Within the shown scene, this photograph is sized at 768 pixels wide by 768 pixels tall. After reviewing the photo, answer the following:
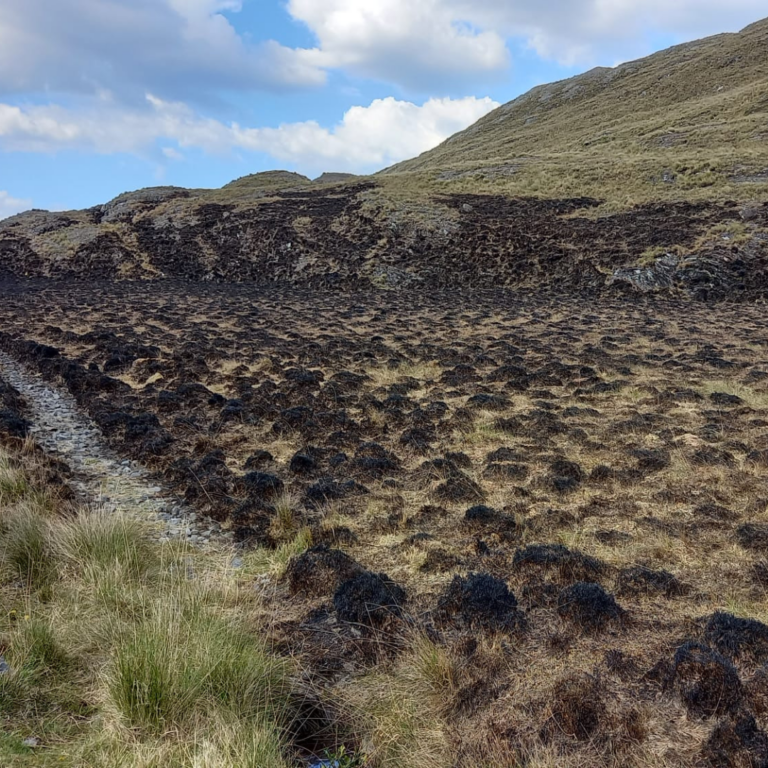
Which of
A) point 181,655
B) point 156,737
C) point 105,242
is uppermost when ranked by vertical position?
point 105,242

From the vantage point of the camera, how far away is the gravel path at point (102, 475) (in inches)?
303

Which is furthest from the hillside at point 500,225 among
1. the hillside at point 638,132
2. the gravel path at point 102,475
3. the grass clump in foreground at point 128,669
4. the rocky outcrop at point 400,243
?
the grass clump in foreground at point 128,669

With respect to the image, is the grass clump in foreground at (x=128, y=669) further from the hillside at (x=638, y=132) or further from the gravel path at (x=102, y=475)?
the hillside at (x=638, y=132)

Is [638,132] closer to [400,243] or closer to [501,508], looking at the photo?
[400,243]

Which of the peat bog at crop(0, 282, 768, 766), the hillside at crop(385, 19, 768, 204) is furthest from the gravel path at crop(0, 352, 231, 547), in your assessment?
the hillside at crop(385, 19, 768, 204)

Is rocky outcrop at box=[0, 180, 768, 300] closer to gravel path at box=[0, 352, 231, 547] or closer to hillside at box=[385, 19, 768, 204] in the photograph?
hillside at box=[385, 19, 768, 204]

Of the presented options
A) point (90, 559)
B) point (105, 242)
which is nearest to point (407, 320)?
point (90, 559)

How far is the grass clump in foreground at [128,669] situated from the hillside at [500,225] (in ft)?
103

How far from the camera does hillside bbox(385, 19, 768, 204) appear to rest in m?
44.8

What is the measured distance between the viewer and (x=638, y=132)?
60.7 m

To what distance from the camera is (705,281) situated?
30.5 m

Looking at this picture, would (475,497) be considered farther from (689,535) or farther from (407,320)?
(407,320)

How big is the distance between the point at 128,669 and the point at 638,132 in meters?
69.5

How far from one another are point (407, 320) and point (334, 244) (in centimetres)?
2071
